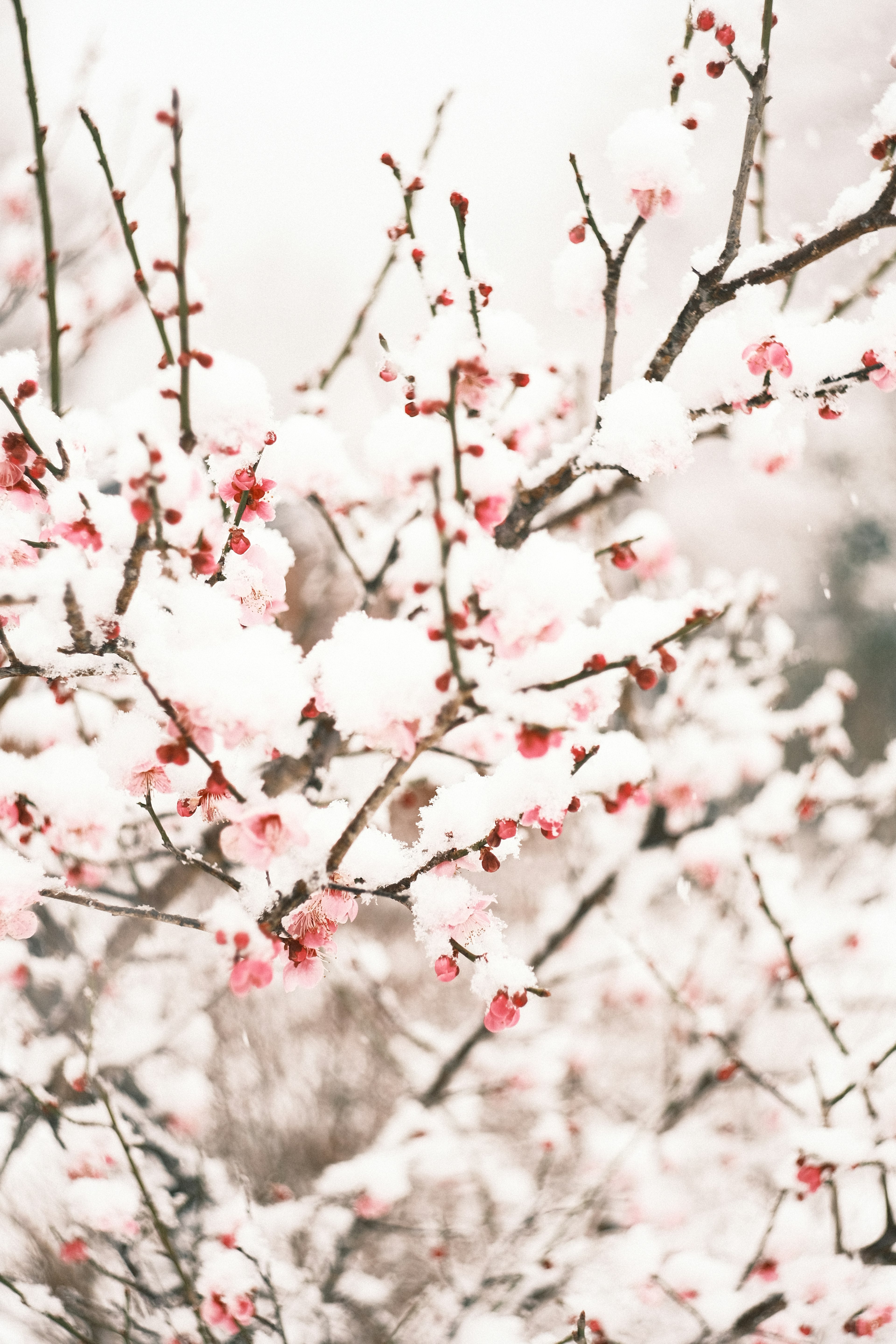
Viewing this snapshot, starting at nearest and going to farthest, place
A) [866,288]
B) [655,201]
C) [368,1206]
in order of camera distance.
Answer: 1. [655,201]
2. [866,288]
3. [368,1206]

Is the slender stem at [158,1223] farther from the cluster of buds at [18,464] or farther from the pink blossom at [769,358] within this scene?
the pink blossom at [769,358]

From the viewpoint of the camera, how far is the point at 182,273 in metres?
0.95

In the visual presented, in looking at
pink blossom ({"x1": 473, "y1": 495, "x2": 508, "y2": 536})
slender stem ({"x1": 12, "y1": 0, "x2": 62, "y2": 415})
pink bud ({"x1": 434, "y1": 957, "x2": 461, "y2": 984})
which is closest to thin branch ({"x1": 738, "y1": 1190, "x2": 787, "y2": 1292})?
pink bud ({"x1": 434, "y1": 957, "x2": 461, "y2": 984})

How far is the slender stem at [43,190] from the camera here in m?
Answer: 1.11

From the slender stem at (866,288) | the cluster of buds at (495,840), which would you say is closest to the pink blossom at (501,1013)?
the cluster of buds at (495,840)

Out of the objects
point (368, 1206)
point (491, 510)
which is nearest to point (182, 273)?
point (491, 510)

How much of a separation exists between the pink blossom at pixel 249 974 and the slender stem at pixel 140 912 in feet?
0.57

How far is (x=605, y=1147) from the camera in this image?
4445 millimetres

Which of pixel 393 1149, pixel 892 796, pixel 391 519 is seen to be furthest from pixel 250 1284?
pixel 892 796

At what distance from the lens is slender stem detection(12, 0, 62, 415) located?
111 centimetres

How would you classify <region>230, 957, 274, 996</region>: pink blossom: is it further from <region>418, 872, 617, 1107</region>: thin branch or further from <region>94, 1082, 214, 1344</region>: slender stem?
<region>418, 872, 617, 1107</region>: thin branch

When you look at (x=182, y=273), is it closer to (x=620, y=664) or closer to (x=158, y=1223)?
(x=620, y=664)

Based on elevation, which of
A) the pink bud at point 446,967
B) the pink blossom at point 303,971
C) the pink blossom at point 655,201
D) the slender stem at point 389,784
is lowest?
the pink blossom at point 303,971

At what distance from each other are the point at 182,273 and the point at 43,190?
47 centimetres
